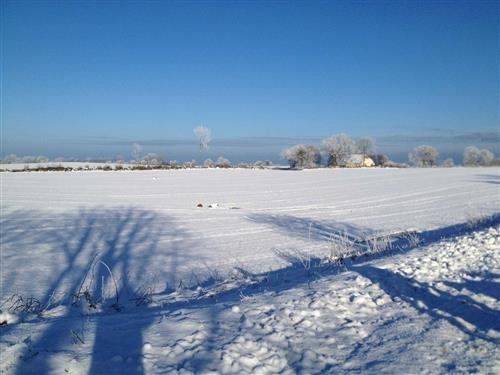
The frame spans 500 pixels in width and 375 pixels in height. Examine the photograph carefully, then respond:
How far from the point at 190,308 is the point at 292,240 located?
617 cm

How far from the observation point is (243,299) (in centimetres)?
484

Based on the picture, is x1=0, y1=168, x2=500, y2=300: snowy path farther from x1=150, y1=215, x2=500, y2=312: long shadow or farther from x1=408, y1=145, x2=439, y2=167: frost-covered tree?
x1=408, y1=145, x2=439, y2=167: frost-covered tree

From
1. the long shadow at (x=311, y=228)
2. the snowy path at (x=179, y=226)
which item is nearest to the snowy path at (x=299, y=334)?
the snowy path at (x=179, y=226)

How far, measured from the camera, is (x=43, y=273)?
748 centimetres

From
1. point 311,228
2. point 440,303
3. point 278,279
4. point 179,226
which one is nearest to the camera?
point 440,303

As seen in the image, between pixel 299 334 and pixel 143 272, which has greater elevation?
pixel 299 334

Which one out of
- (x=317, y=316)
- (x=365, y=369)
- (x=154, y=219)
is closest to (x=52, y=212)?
(x=154, y=219)

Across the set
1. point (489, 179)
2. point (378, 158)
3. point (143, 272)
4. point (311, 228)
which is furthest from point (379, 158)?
point (143, 272)

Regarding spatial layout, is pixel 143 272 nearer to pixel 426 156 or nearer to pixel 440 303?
pixel 440 303

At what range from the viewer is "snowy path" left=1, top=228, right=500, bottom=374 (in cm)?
321

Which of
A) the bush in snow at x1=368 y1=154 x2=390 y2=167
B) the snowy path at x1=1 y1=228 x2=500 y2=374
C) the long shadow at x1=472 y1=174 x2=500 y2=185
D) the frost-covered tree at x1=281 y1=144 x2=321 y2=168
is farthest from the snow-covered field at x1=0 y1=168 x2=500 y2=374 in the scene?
the bush in snow at x1=368 y1=154 x2=390 y2=167

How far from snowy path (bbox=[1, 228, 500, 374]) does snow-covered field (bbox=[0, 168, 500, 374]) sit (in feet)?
0.05

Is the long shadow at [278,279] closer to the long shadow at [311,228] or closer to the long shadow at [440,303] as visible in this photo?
the long shadow at [440,303]

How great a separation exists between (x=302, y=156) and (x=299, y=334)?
65420 mm
